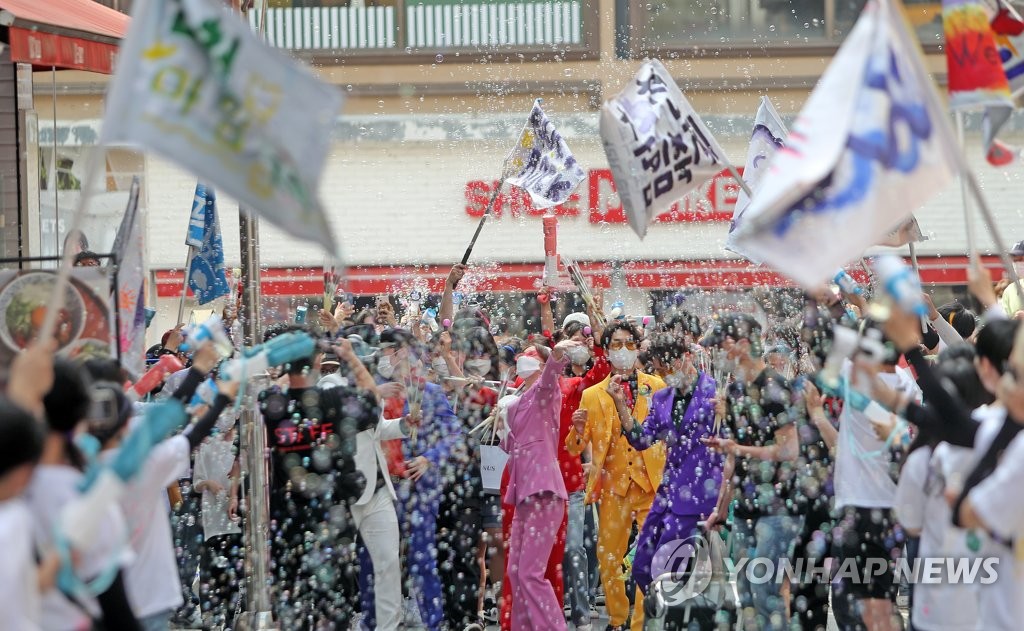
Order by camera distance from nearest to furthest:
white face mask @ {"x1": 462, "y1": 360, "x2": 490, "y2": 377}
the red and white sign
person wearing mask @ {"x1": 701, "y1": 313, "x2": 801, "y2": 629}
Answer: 1. person wearing mask @ {"x1": 701, "y1": 313, "x2": 801, "y2": 629}
2. white face mask @ {"x1": 462, "y1": 360, "x2": 490, "y2": 377}
3. the red and white sign

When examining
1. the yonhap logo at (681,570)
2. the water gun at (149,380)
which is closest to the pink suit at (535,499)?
the yonhap logo at (681,570)

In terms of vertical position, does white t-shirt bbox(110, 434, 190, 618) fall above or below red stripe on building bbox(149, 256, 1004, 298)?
below

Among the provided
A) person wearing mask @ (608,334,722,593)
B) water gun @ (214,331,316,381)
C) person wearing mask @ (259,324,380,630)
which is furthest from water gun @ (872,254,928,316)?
person wearing mask @ (259,324,380,630)

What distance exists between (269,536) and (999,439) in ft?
14.8

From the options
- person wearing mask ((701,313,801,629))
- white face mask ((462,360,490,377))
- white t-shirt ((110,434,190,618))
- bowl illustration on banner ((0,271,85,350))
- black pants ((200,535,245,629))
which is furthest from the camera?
white face mask ((462,360,490,377))

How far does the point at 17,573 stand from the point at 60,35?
20.1 ft

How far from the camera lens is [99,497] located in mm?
3723

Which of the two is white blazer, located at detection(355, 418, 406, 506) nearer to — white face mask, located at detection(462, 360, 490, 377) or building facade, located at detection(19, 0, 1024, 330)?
white face mask, located at detection(462, 360, 490, 377)

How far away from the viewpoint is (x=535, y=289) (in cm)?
2131

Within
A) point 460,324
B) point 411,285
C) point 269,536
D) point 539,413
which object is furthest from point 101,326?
point 411,285

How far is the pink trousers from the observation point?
816 centimetres

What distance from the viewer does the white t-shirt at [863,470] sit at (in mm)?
6836

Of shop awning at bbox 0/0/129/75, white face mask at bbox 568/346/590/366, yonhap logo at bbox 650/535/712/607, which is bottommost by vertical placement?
yonhap logo at bbox 650/535/712/607

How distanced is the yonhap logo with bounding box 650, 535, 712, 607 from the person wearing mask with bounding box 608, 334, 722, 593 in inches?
1.8
